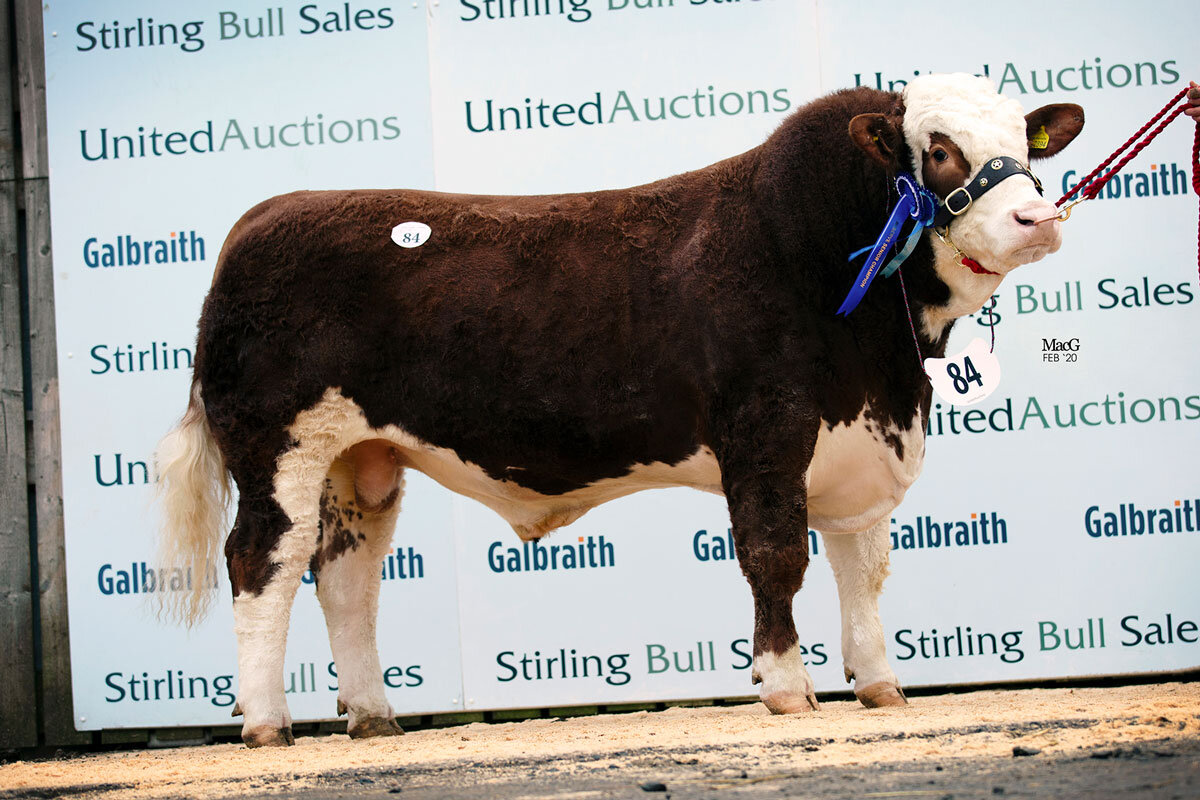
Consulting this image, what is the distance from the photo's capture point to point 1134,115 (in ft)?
20.0

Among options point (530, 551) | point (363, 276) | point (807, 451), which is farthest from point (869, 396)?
point (530, 551)

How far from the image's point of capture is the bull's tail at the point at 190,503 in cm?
497

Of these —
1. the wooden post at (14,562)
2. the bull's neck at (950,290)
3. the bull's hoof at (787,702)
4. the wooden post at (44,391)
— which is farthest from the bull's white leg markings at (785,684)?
the wooden post at (14,562)

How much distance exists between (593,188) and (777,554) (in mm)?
2687

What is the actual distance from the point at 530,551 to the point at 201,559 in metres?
1.69

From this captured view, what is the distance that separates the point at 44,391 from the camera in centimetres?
654

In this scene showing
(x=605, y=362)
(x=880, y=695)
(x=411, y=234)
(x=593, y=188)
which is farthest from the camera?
(x=593, y=188)

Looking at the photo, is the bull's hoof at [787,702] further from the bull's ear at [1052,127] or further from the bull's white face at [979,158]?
the bull's ear at [1052,127]

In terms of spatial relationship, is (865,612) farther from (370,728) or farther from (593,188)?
(593,188)

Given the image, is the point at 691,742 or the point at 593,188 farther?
the point at 593,188

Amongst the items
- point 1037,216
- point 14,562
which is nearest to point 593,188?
point 1037,216

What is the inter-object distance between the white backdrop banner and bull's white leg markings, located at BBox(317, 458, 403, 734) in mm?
1046

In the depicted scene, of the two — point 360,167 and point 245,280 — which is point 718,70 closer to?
point 360,167

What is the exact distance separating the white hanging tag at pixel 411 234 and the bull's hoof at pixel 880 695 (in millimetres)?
2338
